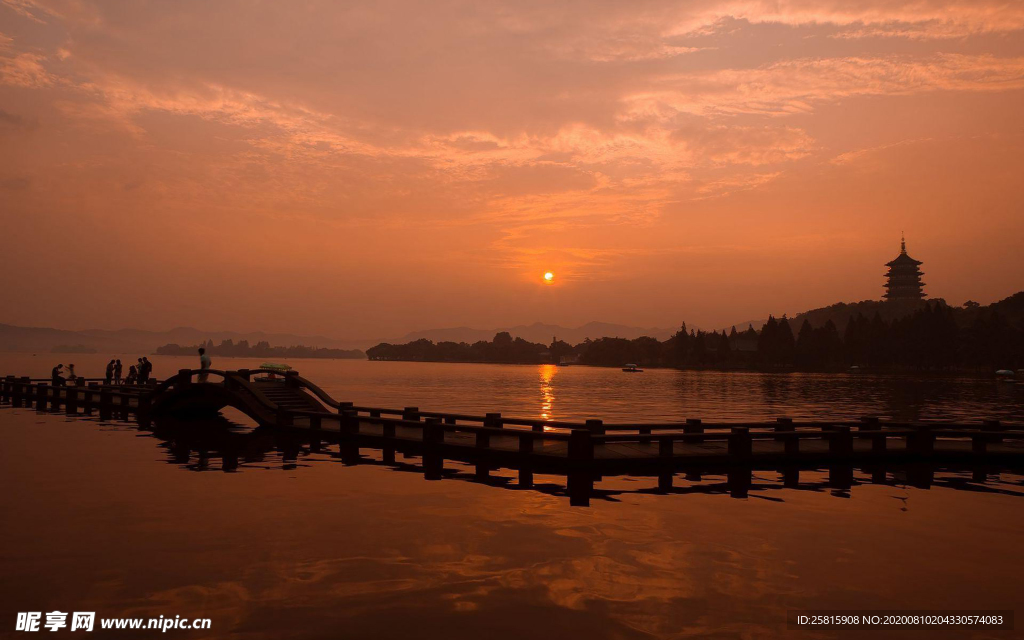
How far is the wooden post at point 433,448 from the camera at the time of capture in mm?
20922

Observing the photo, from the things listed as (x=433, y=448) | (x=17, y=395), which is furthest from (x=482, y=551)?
(x=17, y=395)

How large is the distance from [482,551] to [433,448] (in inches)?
359

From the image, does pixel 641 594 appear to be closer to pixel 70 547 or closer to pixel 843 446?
pixel 70 547

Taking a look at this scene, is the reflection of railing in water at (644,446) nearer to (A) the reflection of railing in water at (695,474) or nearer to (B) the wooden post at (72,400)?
(A) the reflection of railing in water at (695,474)

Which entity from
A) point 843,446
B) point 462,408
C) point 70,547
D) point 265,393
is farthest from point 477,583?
point 462,408

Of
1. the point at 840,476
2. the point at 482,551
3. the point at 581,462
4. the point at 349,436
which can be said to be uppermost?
the point at 581,462

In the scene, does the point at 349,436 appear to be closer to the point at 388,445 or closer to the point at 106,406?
the point at 388,445

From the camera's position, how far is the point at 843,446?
20938mm

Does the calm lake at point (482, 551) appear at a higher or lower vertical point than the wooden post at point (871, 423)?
lower

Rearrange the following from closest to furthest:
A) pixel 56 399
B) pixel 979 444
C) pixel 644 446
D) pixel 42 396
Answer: pixel 644 446 < pixel 979 444 < pixel 56 399 < pixel 42 396

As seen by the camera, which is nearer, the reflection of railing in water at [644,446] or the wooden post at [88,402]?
the reflection of railing in water at [644,446]

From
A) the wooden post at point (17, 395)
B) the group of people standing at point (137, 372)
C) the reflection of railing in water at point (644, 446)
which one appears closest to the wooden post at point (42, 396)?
the group of people standing at point (137, 372)

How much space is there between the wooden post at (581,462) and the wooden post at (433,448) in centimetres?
440

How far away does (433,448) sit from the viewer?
2152 centimetres
